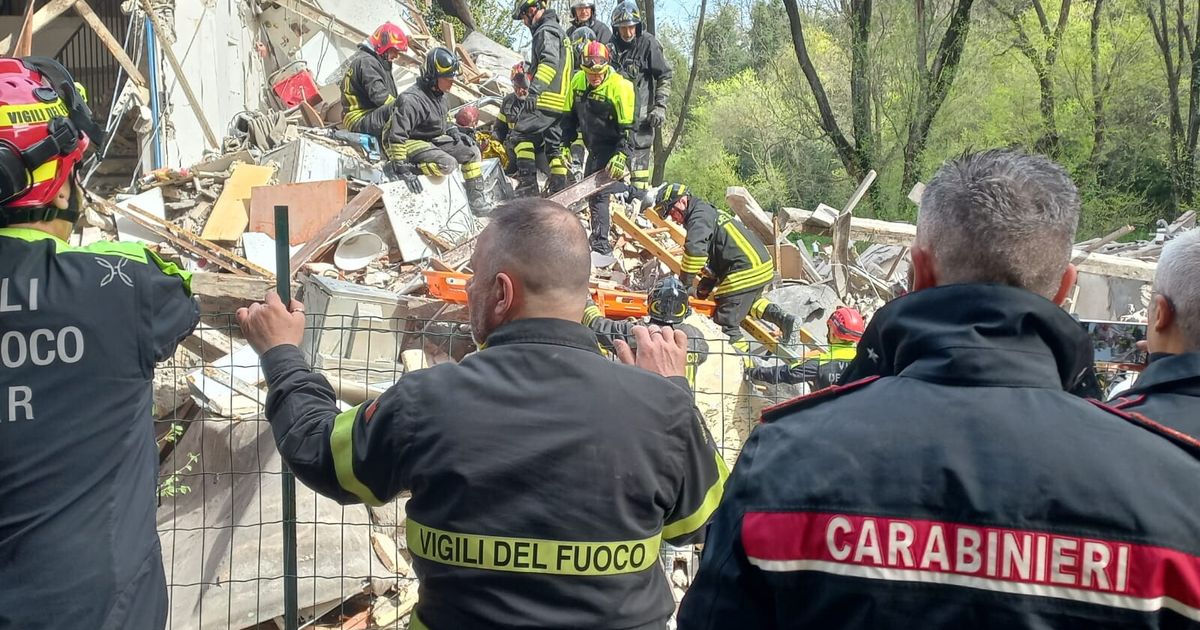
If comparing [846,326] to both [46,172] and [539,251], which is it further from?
[46,172]

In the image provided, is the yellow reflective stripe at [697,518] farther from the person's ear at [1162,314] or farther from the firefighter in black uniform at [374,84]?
the firefighter in black uniform at [374,84]

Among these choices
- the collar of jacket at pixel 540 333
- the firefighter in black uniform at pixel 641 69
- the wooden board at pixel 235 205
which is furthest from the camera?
the firefighter in black uniform at pixel 641 69

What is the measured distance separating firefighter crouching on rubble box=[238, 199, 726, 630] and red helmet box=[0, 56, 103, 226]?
770mm

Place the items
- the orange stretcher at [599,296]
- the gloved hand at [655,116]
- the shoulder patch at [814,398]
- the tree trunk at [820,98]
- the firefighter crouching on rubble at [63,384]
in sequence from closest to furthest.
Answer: the shoulder patch at [814,398] < the firefighter crouching on rubble at [63,384] < the orange stretcher at [599,296] < the gloved hand at [655,116] < the tree trunk at [820,98]

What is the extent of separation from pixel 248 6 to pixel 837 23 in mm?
16577

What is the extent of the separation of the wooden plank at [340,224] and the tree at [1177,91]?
21145mm

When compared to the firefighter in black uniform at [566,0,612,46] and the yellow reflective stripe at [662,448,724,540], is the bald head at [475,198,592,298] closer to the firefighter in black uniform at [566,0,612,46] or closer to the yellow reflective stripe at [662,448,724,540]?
the yellow reflective stripe at [662,448,724,540]

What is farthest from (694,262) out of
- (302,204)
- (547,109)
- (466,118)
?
(466,118)

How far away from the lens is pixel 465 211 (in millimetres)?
10258

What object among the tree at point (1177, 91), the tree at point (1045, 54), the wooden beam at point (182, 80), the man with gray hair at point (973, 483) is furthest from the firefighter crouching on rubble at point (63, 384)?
the tree at point (1177, 91)

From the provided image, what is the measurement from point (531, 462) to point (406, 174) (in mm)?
8863

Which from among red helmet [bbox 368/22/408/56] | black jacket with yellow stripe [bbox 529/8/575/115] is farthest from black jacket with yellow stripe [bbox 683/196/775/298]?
red helmet [bbox 368/22/408/56]

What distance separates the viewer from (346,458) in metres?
1.83

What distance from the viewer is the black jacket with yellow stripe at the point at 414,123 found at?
10.3m
